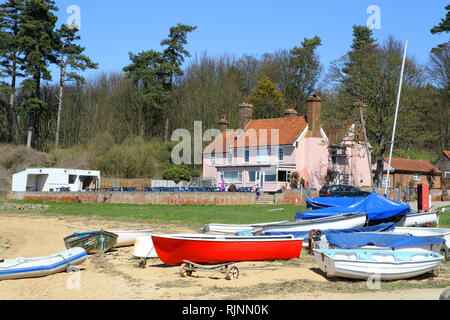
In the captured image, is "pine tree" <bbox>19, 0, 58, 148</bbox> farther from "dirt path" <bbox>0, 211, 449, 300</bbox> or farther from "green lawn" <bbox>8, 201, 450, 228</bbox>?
"dirt path" <bbox>0, 211, 449, 300</bbox>

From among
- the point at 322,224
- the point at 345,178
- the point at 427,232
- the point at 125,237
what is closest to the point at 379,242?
the point at 322,224

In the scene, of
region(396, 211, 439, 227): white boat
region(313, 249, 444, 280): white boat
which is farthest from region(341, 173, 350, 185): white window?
region(313, 249, 444, 280): white boat

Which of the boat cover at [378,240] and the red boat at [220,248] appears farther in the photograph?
the boat cover at [378,240]

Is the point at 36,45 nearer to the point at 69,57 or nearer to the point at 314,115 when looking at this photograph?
the point at 69,57

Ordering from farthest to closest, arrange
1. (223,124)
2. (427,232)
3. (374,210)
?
(223,124), (374,210), (427,232)

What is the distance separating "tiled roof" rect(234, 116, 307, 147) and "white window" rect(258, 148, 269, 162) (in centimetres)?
65

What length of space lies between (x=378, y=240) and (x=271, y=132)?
120ft

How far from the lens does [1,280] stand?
14.1 meters

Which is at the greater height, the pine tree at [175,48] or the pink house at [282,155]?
the pine tree at [175,48]

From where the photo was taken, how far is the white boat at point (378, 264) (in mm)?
13547

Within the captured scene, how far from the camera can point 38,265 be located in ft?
47.8

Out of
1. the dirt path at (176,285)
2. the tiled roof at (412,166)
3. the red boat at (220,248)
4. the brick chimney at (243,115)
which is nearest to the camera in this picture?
the dirt path at (176,285)

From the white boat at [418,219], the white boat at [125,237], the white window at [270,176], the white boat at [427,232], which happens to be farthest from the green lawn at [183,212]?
the white window at [270,176]

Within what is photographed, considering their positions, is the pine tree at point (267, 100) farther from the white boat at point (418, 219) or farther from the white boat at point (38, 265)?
the white boat at point (38, 265)
